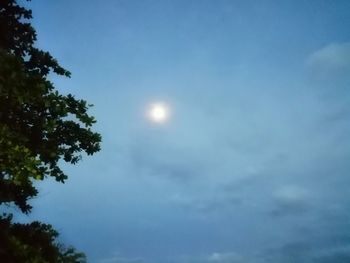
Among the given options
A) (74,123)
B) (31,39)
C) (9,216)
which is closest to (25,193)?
(9,216)

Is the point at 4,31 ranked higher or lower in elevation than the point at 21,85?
higher

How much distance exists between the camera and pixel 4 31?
11383 mm

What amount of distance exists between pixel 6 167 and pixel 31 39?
6919 mm

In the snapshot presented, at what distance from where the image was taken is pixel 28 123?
8938 millimetres

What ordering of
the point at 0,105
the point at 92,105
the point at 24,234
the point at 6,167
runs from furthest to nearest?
1. the point at 24,234
2. the point at 92,105
3. the point at 0,105
4. the point at 6,167

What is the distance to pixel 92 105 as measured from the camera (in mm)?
8844

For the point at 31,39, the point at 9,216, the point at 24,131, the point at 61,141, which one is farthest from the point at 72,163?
the point at 31,39

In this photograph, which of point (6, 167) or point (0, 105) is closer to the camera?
point (6, 167)

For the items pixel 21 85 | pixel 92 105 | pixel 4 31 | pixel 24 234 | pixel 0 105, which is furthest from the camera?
pixel 4 31

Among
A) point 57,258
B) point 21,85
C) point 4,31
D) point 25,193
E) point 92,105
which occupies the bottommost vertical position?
point 57,258

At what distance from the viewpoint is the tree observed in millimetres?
6719

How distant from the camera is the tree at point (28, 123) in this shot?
672 cm

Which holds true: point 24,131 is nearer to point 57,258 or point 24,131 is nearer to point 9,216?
point 9,216

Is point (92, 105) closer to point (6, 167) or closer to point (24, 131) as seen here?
point (24, 131)
